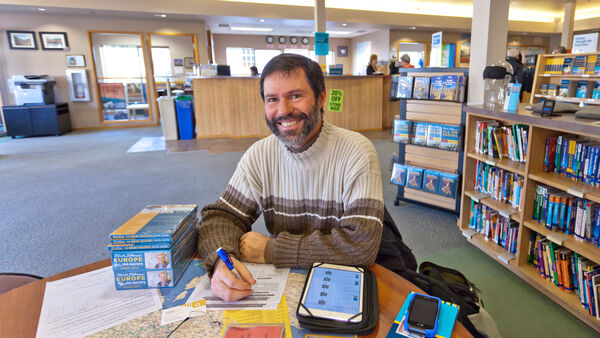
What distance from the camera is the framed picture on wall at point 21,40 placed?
26.9 feet

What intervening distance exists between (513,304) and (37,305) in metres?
2.25

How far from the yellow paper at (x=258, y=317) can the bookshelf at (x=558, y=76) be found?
548 centimetres

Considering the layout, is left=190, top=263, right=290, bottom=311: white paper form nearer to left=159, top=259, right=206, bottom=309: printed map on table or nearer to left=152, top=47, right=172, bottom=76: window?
left=159, top=259, right=206, bottom=309: printed map on table

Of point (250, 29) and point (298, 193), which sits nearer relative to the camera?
point (298, 193)

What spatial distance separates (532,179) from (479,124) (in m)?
0.63

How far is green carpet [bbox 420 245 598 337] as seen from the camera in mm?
1829

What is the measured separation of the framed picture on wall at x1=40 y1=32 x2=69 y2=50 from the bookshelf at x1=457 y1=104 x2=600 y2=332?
946 centimetres

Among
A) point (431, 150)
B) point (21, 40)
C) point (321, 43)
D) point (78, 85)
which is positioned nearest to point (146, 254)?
point (431, 150)

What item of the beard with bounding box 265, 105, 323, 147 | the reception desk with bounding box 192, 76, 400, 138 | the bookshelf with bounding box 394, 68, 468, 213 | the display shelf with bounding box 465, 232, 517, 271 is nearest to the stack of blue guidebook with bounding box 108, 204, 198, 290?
the beard with bounding box 265, 105, 323, 147

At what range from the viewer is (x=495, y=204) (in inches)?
97.3

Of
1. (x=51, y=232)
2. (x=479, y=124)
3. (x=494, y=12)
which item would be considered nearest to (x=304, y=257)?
(x=479, y=124)

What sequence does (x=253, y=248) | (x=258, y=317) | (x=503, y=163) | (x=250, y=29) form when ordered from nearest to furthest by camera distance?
(x=258, y=317) < (x=253, y=248) < (x=503, y=163) < (x=250, y=29)

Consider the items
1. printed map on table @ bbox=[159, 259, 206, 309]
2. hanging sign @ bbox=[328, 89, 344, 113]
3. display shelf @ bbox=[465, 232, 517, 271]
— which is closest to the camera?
printed map on table @ bbox=[159, 259, 206, 309]

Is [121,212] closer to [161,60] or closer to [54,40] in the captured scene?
[161,60]
